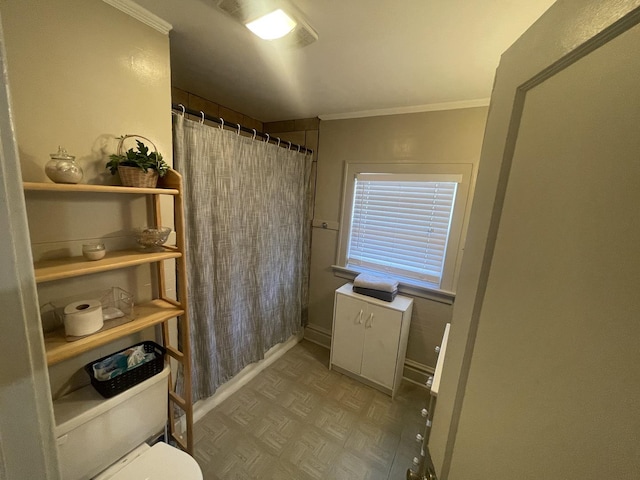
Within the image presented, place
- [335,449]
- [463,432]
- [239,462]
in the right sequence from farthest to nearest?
[335,449] → [239,462] → [463,432]

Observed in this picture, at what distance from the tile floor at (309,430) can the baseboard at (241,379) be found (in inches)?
1.6

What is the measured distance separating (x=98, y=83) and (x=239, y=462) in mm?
2052

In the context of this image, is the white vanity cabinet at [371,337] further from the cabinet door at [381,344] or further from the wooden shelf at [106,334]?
the wooden shelf at [106,334]

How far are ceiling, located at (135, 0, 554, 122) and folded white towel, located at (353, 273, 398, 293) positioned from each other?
1.39 metres

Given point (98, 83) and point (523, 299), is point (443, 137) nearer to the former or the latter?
point (523, 299)

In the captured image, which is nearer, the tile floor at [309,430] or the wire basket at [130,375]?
the wire basket at [130,375]

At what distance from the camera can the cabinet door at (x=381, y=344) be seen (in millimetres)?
1924

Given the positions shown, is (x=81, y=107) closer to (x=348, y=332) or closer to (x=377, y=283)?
(x=377, y=283)

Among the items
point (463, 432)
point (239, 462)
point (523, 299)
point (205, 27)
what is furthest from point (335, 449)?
point (205, 27)

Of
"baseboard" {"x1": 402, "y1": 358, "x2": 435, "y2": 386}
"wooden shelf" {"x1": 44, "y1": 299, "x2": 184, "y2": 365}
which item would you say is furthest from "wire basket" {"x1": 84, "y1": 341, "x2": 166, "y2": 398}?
"baseboard" {"x1": 402, "y1": 358, "x2": 435, "y2": 386}

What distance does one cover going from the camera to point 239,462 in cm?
145

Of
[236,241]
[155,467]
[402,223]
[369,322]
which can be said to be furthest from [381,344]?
[155,467]

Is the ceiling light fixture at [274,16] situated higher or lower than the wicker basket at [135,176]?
→ higher

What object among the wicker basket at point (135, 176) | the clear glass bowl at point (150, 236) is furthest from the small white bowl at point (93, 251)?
the wicker basket at point (135, 176)
